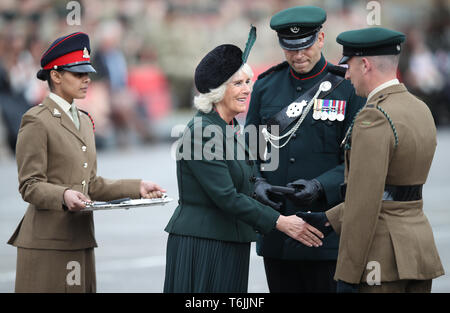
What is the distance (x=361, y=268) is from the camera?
413 centimetres

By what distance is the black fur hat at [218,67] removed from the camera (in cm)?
459

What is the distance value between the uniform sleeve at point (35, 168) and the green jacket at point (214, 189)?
0.70m

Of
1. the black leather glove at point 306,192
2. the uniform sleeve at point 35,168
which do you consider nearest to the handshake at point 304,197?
the black leather glove at point 306,192

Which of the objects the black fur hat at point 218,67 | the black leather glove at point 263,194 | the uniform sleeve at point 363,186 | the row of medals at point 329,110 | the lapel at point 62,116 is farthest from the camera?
the row of medals at point 329,110

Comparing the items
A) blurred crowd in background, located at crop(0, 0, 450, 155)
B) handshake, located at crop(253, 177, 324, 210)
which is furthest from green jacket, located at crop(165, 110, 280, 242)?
blurred crowd in background, located at crop(0, 0, 450, 155)

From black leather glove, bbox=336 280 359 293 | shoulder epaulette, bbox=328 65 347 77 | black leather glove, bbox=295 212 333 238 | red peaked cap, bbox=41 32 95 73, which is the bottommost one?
black leather glove, bbox=336 280 359 293

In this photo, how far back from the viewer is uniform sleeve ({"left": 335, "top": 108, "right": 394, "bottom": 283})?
4059 millimetres

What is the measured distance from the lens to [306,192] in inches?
195

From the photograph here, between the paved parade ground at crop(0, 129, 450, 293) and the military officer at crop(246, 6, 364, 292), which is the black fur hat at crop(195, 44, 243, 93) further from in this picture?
the paved parade ground at crop(0, 129, 450, 293)

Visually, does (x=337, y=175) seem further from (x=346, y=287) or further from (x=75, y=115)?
(x=75, y=115)

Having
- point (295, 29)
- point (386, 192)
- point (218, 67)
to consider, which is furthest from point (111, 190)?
point (386, 192)

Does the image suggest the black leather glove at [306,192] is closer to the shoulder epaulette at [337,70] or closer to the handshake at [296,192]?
the handshake at [296,192]

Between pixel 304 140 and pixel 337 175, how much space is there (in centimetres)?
33

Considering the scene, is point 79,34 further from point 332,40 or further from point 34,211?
point 332,40
